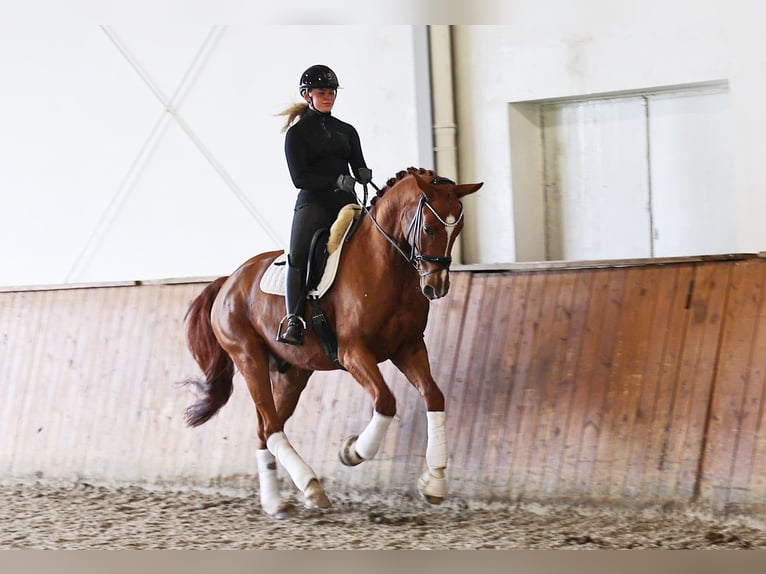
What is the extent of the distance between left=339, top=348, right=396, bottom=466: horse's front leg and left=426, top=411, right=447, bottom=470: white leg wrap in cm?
22

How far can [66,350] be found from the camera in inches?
337

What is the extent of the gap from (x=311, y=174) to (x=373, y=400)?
1370 mm

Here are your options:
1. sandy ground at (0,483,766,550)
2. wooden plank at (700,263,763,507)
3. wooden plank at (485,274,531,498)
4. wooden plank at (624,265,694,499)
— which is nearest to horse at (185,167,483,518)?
sandy ground at (0,483,766,550)

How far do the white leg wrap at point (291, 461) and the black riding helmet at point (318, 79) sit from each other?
204cm

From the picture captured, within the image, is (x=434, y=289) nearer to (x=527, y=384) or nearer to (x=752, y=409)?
(x=527, y=384)

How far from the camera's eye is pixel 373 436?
5.84 meters

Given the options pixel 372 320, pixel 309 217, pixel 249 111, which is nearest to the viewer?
pixel 372 320

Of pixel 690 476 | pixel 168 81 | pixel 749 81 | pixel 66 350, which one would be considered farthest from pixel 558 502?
pixel 168 81

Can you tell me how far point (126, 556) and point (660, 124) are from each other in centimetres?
492

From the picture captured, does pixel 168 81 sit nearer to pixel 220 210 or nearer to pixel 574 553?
pixel 220 210

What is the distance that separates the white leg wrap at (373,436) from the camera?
581cm

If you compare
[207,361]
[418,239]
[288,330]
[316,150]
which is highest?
[316,150]

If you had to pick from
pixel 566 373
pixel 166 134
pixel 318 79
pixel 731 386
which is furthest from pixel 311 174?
pixel 166 134

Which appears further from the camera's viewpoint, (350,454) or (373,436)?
(350,454)
